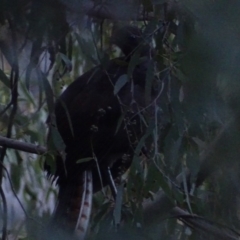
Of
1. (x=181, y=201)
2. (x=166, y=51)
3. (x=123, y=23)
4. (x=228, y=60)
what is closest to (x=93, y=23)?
(x=123, y=23)

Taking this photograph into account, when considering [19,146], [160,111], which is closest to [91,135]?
[19,146]

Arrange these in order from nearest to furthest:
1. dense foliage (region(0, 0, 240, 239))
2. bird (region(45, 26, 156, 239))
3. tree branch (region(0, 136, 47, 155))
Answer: dense foliage (region(0, 0, 240, 239))
tree branch (region(0, 136, 47, 155))
bird (region(45, 26, 156, 239))

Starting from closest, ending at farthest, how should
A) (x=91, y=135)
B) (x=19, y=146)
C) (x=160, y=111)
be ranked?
(x=160, y=111), (x=19, y=146), (x=91, y=135)

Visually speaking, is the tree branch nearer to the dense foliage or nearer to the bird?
the dense foliage

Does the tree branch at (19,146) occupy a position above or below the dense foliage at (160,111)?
below

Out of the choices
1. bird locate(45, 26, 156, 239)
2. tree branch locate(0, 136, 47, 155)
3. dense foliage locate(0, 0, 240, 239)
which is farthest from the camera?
bird locate(45, 26, 156, 239)

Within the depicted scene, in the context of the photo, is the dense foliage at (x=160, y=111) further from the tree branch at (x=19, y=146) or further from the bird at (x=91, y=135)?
the bird at (x=91, y=135)

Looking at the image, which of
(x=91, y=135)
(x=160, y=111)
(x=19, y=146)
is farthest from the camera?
(x=91, y=135)

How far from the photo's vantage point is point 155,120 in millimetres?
1736

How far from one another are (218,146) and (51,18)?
1.45 ft

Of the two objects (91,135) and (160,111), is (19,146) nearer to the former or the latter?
(91,135)

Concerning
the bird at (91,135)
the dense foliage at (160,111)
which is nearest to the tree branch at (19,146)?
the dense foliage at (160,111)

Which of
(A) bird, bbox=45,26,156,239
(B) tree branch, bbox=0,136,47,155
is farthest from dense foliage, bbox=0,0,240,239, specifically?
(A) bird, bbox=45,26,156,239

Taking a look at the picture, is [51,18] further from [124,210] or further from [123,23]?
[124,210]
